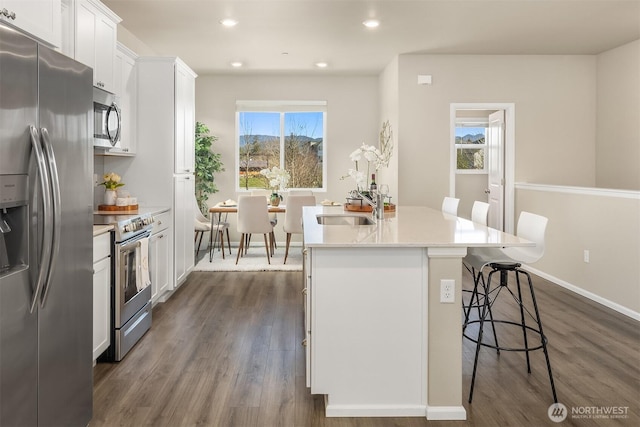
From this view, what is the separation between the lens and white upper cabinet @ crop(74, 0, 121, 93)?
10.5 ft

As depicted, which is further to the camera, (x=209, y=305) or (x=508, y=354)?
(x=209, y=305)

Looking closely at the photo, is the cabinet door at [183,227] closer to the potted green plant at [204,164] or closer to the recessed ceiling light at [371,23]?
the potted green plant at [204,164]

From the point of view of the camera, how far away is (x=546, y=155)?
6520mm

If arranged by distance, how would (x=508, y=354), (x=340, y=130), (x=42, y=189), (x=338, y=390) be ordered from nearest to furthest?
(x=42, y=189), (x=338, y=390), (x=508, y=354), (x=340, y=130)

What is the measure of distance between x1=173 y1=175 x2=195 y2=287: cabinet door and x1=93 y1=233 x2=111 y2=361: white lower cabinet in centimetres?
171

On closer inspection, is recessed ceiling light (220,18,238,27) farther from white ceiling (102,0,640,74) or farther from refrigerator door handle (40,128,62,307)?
refrigerator door handle (40,128,62,307)

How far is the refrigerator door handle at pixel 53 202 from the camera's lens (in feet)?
5.89

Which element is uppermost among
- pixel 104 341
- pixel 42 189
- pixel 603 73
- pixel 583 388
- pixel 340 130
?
pixel 603 73

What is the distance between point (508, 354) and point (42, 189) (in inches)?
115

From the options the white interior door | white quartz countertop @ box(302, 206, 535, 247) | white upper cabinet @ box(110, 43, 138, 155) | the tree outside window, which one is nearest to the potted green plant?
white upper cabinet @ box(110, 43, 138, 155)

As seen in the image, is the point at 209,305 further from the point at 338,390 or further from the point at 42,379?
the point at 42,379

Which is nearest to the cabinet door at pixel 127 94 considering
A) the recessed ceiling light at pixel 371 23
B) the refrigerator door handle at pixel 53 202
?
the recessed ceiling light at pixel 371 23

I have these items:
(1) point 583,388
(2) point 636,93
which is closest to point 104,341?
(1) point 583,388

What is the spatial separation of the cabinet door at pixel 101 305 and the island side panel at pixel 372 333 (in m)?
1.35
